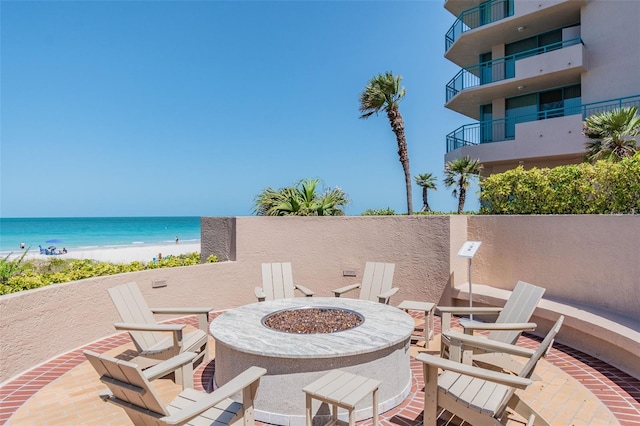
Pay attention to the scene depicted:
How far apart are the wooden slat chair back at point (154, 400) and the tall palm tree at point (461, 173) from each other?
48.2 ft

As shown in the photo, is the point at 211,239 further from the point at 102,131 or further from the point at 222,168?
the point at 102,131

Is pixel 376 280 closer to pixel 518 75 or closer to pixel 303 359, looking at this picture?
pixel 303 359

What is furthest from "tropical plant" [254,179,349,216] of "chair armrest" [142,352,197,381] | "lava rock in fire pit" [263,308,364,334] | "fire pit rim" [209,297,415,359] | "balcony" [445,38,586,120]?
"balcony" [445,38,586,120]

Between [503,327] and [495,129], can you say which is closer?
[503,327]

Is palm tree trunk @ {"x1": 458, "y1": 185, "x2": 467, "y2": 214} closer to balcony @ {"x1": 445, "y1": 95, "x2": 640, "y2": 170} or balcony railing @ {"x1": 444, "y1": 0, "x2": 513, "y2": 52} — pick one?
balcony @ {"x1": 445, "y1": 95, "x2": 640, "y2": 170}

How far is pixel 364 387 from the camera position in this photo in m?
2.86

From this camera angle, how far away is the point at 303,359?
318 centimetres

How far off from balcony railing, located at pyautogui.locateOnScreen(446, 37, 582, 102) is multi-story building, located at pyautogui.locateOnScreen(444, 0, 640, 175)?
45 millimetres

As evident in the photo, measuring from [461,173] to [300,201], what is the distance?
9.62 meters

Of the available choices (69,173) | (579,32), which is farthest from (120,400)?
(69,173)

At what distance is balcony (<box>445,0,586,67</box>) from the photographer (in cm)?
1373

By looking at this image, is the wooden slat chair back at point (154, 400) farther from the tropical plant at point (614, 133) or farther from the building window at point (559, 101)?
the building window at point (559, 101)

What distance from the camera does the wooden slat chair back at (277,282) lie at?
630 cm

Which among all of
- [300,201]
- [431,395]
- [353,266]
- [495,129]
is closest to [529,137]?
[495,129]
